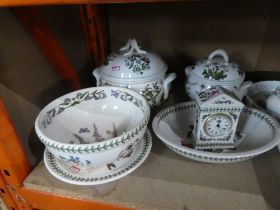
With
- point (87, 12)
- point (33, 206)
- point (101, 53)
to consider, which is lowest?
point (33, 206)

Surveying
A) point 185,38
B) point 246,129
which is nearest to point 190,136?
point 246,129

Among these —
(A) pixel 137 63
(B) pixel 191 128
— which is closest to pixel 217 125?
(B) pixel 191 128

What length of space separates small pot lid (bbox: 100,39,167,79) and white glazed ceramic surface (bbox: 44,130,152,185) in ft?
0.54

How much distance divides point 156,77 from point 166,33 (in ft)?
0.70

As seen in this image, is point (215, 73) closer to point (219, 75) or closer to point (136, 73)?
point (219, 75)

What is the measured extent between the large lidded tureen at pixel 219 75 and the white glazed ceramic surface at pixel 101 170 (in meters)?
0.20

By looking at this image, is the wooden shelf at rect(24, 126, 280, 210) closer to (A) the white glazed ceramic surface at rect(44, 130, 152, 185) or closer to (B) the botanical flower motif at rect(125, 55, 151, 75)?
(A) the white glazed ceramic surface at rect(44, 130, 152, 185)

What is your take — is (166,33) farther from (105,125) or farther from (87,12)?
(105,125)

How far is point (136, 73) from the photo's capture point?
21.0 inches

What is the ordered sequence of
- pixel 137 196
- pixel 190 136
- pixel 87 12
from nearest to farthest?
pixel 137 196
pixel 190 136
pixel 87 12

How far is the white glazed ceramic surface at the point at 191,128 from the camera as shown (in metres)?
0.44

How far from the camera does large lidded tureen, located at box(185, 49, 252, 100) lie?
0.53 meters

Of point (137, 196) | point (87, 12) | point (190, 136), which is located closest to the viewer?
point (137, 196)

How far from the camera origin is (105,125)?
0.54 m
